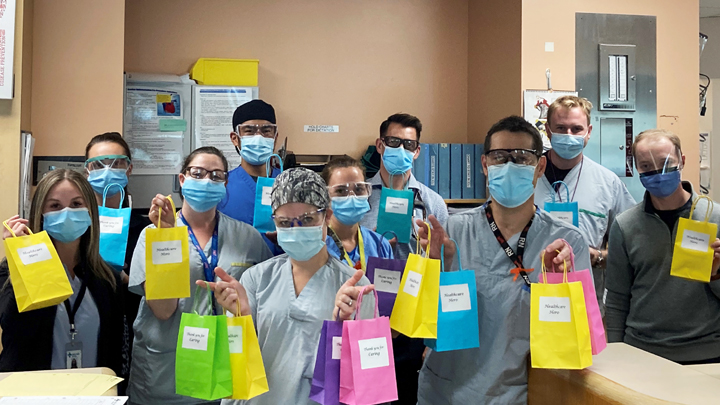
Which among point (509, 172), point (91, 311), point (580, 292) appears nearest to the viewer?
point (580, 292)

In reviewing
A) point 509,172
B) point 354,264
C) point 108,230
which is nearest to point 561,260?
point 509,172

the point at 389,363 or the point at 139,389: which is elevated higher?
the point at 389,363

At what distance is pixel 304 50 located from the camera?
14.6 feet

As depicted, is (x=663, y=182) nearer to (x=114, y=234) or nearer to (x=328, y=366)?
(x=328, y=366)

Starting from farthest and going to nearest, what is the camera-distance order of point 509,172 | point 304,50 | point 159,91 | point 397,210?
point 304,50 < point 159,91 < point 397,210 < point 509,172

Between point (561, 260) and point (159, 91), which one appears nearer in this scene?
point (561, 260)

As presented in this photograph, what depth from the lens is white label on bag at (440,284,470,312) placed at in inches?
61.0

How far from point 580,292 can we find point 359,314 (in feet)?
1.93

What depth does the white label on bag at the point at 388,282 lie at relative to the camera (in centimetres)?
176

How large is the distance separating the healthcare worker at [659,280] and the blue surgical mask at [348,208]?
1.17 metres

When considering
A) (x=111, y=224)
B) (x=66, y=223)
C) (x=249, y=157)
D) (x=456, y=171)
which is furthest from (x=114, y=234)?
(x=456, y=171)

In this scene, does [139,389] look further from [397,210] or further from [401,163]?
[401,163]

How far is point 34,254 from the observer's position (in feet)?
5.38

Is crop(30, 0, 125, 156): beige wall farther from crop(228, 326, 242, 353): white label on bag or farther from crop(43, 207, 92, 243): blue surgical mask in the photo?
crop(228, 326, 242, 353): white label on bag
